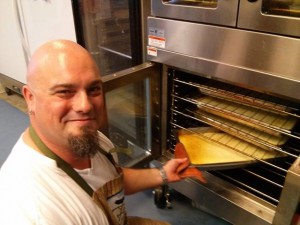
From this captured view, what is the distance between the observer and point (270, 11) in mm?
783

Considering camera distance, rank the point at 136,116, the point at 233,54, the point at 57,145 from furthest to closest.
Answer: the point at 136,116
the point at 233,54
the point at 57,145

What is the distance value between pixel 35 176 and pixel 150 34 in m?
0.68

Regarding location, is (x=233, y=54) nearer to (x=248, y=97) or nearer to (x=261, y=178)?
(x=248, y=97)

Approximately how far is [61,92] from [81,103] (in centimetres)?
5

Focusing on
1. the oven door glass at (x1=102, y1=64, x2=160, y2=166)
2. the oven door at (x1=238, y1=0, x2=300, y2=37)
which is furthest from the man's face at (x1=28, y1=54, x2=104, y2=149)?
the oven door at (x1=238, y1=0, x2=300, y2=37)

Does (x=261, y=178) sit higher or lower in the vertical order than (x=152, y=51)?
lower

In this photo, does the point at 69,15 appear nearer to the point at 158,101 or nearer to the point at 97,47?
the point at 97,47

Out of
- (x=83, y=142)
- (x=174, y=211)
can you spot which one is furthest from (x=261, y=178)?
(x=83, y=142)

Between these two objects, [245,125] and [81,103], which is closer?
[81,103]

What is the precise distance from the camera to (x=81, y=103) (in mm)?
700

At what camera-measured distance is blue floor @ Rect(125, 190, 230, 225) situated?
1468mm

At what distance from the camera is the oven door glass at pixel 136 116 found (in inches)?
45.3

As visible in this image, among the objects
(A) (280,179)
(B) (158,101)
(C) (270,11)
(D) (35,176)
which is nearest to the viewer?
(D) (35,176)

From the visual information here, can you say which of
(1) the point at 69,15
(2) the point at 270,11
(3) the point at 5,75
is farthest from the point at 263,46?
(3) the point at 5,75
